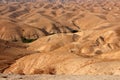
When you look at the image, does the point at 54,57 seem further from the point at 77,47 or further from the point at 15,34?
the point at 15,34

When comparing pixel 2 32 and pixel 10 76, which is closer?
pixel 10 76

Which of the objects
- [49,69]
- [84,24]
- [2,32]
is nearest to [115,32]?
[49,69]

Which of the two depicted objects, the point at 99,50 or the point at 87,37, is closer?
the point at 99,50

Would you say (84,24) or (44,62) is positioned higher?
(44,62)

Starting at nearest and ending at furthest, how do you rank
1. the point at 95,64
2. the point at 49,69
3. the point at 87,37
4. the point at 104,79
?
the point at 104,79, the point at 95,64, the point at 49,69, the point at 87,37

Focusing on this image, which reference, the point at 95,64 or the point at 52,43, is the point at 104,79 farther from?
the point at 52,43

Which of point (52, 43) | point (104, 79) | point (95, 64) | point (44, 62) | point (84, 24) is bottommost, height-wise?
point (84, 24)

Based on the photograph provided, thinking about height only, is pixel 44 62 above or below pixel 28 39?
above

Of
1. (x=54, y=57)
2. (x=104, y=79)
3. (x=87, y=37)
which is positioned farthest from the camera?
(x=87, y=37)

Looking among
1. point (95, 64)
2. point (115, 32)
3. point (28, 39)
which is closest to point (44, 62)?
point (95, 64)
